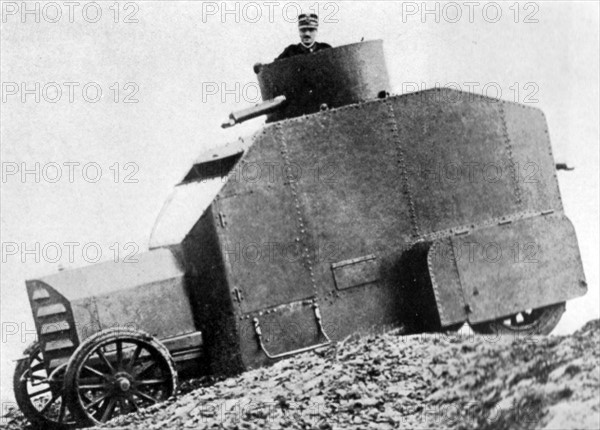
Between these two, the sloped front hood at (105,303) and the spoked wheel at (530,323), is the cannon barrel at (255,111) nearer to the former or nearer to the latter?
the sloped front hood at (105,303)

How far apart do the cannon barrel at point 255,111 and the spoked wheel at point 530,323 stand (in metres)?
3.25

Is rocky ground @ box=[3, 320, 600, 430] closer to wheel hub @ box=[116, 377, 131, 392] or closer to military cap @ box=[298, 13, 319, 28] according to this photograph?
wheel hub @ box=[116, 377, 131, 392]

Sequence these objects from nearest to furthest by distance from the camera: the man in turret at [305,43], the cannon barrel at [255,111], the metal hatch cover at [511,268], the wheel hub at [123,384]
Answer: the wheel hub at [123,384], the metal hatch cover at [511,268], the cannon barrel at [255,111], the man in turret at [305,43]

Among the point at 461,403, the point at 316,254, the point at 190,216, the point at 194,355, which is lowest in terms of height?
the point at 461,403

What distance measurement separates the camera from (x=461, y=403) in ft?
25.5

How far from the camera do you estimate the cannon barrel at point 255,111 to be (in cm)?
1082

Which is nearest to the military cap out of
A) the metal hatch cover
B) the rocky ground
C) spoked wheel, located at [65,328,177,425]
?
the metal hatch cover

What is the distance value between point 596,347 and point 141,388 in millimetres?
4228

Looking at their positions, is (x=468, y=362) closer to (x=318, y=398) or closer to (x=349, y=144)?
(x=318, y=398)

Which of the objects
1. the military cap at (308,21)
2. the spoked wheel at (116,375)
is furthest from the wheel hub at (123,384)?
the military cap at (308,21)

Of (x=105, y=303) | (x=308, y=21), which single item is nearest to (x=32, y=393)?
(x=105, y=303)

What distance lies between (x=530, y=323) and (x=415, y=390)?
134 inches

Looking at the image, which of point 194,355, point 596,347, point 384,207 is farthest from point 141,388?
point 596,347

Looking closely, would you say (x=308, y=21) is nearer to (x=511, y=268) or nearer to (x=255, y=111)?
(x=255, y=111)
